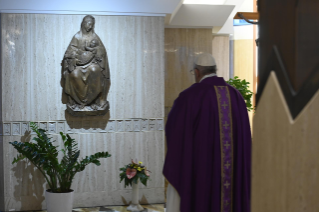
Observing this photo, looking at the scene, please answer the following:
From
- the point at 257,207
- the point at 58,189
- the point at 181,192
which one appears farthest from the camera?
the point at 58,189

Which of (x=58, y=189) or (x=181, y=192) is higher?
(x=181, y=192)

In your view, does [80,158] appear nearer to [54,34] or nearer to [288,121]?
[54,34]

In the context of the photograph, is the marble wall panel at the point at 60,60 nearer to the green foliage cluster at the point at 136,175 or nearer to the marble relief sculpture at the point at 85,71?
the marble relief sculpture at the point at 85,71

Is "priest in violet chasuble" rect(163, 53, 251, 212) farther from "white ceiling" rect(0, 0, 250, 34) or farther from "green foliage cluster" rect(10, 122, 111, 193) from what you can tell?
"white ceiling" rect(0, 0, 250, 34)

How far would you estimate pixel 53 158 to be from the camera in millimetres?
5785

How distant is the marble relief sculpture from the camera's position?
6.39 meters

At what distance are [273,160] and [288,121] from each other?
0.21 m

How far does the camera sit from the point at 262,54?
6.48 feet

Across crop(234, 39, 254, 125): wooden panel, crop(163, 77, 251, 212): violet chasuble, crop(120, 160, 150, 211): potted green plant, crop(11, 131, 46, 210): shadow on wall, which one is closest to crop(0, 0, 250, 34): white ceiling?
crop(11, 131, 46, 210): shadow on wall

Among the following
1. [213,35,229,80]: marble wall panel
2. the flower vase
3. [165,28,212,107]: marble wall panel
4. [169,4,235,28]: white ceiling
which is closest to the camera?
the flower vase

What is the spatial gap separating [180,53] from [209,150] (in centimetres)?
452

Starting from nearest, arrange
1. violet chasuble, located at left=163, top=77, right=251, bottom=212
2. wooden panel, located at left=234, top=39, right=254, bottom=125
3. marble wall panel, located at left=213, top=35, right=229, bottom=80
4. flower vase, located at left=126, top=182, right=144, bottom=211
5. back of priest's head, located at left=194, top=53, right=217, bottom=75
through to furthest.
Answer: violet chasuble, located at left=163, top=77, right=251, bottom=212 < back of priest's head, located at left=194, top=53, right=217, bottom=75 < flower vase, located at left=126, top=182, right=144, bottom=211 < marble wall panel, located at left=213, top=35, right=229, bottom=80 < wooden panel, located at left=234, top=39, right=254, bottom=125

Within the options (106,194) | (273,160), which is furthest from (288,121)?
(106,194)

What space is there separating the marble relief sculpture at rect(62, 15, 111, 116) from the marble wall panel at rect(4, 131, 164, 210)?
0.52m
